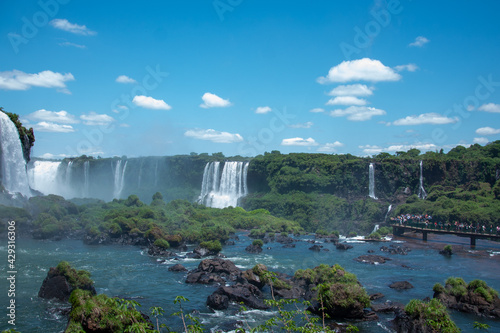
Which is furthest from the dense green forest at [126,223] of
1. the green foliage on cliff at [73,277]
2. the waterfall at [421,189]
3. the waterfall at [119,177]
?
the waterfall at [119,177]

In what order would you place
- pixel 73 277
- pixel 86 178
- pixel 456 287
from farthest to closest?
pixel 86 178 < pixel 456 287 < pixel 73 277

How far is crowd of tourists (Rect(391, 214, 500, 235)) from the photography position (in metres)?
40.8

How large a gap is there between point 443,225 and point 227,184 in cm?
3619

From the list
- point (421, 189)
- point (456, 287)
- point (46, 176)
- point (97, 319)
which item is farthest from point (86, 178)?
point (456, 287)

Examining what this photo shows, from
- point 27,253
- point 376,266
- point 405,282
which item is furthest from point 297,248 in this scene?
point 27,253

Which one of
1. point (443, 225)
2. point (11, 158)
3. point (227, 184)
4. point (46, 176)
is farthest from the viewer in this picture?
point (46, 176)

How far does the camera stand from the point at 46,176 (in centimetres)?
8181

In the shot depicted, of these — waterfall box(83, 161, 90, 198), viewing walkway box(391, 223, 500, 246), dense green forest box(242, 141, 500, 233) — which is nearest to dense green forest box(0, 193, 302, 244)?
dense green forest box(242, 141, 500, 233)

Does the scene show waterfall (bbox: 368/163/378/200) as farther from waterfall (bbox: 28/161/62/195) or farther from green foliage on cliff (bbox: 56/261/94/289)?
waterfall (bbox: 28/161/62/195)

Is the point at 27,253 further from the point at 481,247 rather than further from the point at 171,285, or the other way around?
the point at 481,247

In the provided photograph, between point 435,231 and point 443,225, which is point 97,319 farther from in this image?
point 443,225

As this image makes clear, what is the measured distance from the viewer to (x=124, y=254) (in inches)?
1323

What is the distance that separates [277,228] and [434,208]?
62.4ft

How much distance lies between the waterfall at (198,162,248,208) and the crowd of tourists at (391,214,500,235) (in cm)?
2715
